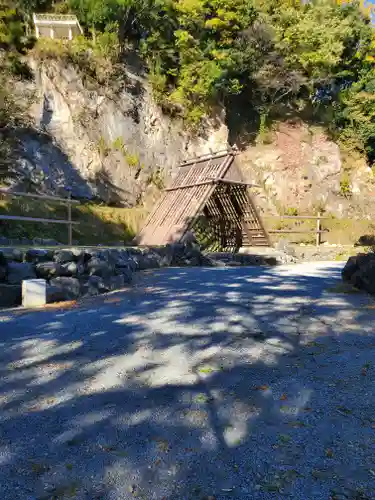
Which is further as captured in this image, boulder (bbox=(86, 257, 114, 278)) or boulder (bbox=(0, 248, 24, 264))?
boulder (bbox=(86, 257, 114, 278))

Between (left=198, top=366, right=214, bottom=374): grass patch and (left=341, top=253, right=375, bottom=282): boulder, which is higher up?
(left=341, top=253, right=375, bottom=282): boulder

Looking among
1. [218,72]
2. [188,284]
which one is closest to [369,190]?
[218,72]

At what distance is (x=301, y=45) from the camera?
78.4 feet

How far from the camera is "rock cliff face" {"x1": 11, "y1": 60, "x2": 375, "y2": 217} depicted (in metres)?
16.5

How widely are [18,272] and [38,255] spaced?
49cm

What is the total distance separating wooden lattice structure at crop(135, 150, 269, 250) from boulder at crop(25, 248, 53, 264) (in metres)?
5.79

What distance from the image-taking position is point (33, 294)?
4734 mm

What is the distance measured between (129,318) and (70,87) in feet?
56.3

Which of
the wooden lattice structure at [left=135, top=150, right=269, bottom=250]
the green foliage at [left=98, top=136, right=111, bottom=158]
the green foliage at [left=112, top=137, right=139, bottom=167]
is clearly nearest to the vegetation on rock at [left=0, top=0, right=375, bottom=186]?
the green foliage at [left=112, top=137, right=139, bottom=167]

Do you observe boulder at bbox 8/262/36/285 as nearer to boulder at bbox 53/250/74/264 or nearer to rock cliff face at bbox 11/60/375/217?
boulder at bbox 53/250/74/264

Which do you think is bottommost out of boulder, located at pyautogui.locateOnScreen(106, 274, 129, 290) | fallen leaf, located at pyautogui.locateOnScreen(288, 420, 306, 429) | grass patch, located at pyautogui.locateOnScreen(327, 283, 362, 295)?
fallen leaf, located at pyautogui.locateOnScreen(288, 420, 306, 429)

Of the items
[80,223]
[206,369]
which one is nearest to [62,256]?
[206,369]

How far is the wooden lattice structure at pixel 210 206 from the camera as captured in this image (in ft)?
38.3

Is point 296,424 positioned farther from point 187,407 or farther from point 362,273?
point 362,273
